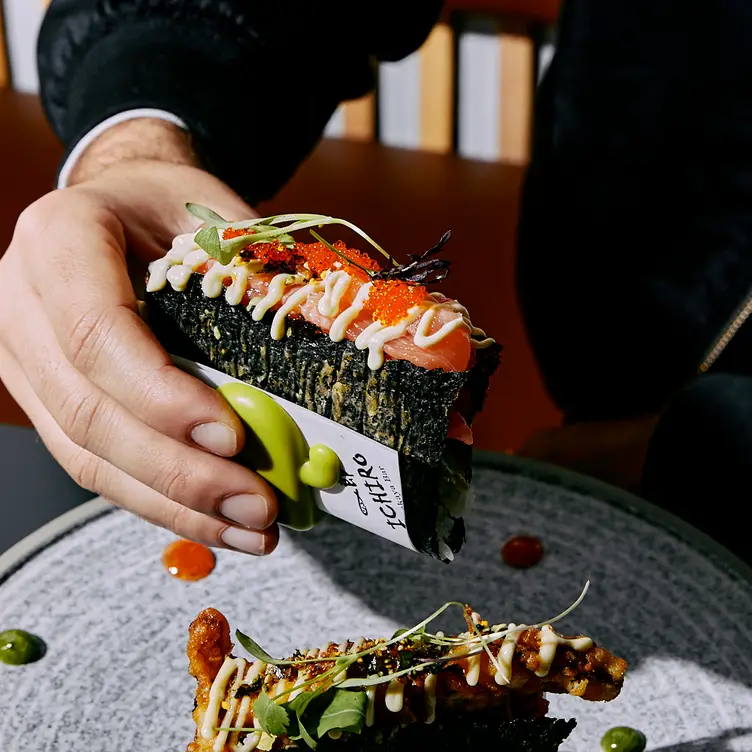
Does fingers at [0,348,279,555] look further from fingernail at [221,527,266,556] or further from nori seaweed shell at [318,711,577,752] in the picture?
nori seaweed shell at [318,711,577,752]

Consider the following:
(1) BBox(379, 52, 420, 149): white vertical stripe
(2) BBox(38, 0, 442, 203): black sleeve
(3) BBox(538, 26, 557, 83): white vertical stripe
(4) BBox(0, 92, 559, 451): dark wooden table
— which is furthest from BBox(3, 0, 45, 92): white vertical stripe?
(2) BBox(38, 0, 442, 203): black sleeve

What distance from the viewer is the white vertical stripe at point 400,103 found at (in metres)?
3.53

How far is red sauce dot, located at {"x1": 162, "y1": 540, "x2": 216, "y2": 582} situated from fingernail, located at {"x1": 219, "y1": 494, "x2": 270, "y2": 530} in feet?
0.88

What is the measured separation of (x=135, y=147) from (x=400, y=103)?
2.51 meters

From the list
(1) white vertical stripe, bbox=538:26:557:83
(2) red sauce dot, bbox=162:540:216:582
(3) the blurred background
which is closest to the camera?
(2) red sauce dot, bbox=162:540:216:582

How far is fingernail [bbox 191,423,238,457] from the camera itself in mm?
857

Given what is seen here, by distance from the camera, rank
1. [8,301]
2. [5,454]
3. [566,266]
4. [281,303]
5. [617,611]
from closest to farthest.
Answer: [281,303], [8,301], [617,611], [5,454], [566,266]

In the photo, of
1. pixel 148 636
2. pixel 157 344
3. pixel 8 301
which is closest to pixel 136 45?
pixel 8 301

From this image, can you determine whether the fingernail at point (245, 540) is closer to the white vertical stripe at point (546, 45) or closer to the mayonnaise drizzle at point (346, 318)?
the mayonnaise drizzle at point (346, 318)

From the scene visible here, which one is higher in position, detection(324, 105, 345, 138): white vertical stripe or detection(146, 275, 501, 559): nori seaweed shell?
detection(146, 275, 501, 559): nori seaweed shell

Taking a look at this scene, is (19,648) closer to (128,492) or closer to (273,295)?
(128,492)

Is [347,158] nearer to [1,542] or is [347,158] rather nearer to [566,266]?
[566,266]

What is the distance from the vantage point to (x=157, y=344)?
0.87 meters

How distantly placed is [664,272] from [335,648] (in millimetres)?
1033
